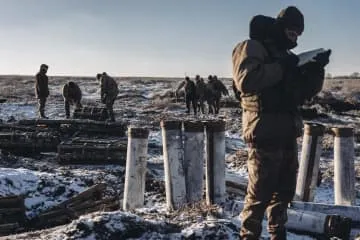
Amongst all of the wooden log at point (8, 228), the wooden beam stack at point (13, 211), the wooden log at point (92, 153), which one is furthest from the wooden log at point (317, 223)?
the wooden log at point (92, 153)

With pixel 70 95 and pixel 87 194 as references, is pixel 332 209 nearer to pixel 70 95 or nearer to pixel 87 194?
pixel 87 194

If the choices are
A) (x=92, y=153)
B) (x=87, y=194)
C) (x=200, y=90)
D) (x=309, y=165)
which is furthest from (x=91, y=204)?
(x=200, y=90)

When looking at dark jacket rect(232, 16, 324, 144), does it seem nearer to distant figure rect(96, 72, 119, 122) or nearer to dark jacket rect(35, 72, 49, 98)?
distant figure rect(96, 72, 119, 122)

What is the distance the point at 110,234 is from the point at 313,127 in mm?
3083

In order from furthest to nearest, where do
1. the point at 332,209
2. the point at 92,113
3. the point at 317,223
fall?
the point at 92,113, the point at 332,209, the point at 317,223

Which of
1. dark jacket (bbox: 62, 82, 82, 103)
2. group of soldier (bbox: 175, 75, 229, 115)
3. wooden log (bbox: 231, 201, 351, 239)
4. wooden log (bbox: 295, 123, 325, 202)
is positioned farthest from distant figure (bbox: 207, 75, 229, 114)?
wooden log (bbox: 231, 201, 351, 239)

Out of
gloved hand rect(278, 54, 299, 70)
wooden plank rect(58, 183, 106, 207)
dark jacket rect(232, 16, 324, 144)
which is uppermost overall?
gloved hand rect(278, 54, 299, 70)

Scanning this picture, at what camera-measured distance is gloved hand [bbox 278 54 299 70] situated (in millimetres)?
3827

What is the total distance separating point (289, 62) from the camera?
12.6 feet

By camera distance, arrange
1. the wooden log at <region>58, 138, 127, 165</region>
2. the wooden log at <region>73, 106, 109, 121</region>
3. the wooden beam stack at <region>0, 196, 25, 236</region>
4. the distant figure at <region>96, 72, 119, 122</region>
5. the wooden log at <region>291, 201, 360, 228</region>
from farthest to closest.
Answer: the distant figure at <region>96, 72, 119, 122</region> → the wooden log at <region>73, 106, 109, 121</region> → the wooden log at <region>58, 138, 127, 165</region> → the wooden beam stack at <region>0, 196, 25, 236</region> → the wooden log at <region>291, 201, 360, 228</region>

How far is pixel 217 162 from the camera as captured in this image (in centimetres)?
571

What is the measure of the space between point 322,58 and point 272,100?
1.49ft

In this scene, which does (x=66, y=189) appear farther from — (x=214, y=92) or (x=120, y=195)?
(x=214, y=92)

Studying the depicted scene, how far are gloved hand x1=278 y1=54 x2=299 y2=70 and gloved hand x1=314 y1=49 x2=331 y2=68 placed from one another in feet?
0.49
